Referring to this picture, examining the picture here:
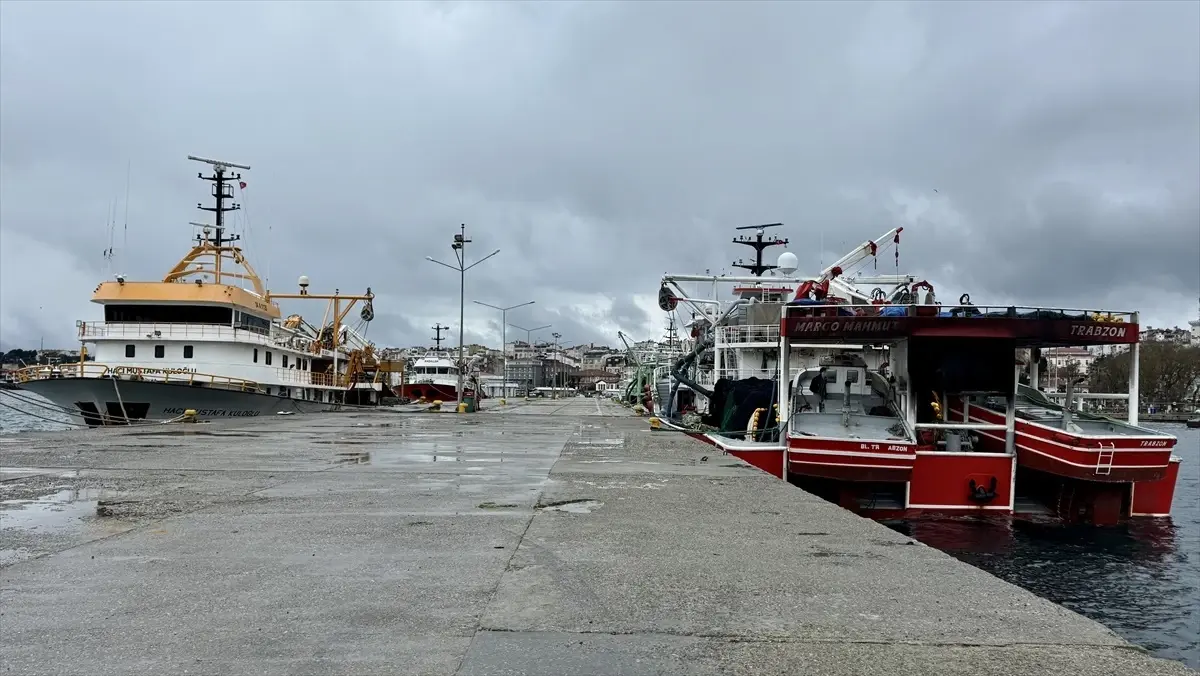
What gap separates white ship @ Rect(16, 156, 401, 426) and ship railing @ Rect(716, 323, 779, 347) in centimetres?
1921

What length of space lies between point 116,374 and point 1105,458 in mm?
30253

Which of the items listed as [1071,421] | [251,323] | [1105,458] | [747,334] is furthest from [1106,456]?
[251,323]

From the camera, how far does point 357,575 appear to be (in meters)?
5.75

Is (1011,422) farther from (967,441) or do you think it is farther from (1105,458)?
(1105,458)

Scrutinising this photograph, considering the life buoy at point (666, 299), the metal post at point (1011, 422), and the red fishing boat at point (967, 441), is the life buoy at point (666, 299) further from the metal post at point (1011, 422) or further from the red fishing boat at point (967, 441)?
the metal post at point (1011, 422)

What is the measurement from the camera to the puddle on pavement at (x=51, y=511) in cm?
744

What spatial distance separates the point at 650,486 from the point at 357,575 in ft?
20.1

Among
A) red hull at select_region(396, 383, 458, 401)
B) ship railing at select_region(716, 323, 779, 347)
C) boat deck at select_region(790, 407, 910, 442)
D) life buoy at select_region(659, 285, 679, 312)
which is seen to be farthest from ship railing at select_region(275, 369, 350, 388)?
boat deck at select_region(790, 407, 910, 442)

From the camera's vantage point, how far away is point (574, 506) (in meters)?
9.24

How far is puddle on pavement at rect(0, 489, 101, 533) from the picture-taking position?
293 inches

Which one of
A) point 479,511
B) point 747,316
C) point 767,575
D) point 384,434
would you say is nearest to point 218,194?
point 384,434

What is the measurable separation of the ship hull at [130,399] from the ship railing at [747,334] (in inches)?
764

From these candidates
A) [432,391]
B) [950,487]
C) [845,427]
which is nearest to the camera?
[950,487]

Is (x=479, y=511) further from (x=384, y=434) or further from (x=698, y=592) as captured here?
(x=384, y=434)
